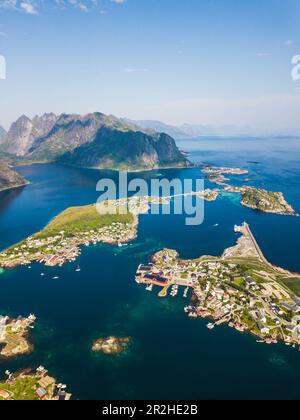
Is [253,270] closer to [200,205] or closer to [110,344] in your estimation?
[110,344]

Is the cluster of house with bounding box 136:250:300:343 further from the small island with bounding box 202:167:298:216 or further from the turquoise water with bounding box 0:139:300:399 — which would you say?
the small island with bounding box 202:167:298:216

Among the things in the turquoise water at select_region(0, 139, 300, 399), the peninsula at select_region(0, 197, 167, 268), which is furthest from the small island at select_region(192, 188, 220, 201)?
the turquoise water at select_region(0, 139, 300, 399)

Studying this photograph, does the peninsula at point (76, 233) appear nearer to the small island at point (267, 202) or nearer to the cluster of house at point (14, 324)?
the cluster of house at point (14, 324)

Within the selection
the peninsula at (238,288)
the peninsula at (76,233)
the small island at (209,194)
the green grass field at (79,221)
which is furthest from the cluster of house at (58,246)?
the small island at (209,194)

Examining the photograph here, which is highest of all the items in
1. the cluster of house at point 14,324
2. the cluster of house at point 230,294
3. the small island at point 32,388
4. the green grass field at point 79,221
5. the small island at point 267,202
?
the small island at point 267,202

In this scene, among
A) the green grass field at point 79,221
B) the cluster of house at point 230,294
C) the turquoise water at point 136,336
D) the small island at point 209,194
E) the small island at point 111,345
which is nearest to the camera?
the turquoise water at point 136,336

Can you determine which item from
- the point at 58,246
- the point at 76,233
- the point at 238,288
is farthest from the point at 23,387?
the point at 76,233

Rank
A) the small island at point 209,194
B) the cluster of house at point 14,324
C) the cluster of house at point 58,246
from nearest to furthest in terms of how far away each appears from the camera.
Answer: the cluster of house at point 14,324 < the cluster of house at point 58,246 < the small island at point 209,194
